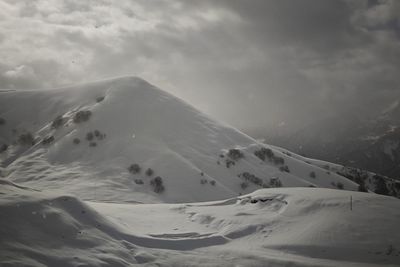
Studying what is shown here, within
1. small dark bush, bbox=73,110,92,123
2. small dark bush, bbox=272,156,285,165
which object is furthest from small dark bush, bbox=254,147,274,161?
small dark bush, bbox=73,110,92,123

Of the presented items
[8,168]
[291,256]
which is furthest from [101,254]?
[8,168]

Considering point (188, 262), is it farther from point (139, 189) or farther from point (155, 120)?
point (155, 120)

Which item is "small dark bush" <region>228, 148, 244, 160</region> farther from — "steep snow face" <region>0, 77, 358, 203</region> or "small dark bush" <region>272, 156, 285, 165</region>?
"small dark bush" <region>272, 156, 285, 165</region>

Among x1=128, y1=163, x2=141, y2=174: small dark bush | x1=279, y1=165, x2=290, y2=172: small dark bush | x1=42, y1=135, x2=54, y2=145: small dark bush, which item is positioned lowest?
x1=128, y1=163, x2=141, y2=174: small dark bush

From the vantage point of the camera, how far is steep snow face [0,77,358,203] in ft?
136

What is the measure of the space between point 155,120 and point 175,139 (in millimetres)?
8208

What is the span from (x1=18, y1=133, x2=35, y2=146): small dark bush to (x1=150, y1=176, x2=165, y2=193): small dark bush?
26408mm

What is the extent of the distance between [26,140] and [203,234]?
2029 inches

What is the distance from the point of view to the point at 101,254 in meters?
9.97

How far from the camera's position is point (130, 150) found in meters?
51.3

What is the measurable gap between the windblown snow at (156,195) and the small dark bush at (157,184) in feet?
0.48

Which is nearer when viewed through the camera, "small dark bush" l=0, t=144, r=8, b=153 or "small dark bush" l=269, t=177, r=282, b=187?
"small dark bush" l=0, t=144, r=8, b=153

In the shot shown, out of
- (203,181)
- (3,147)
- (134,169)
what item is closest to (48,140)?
(3,147)

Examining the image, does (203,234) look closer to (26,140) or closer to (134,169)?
(134,169)
